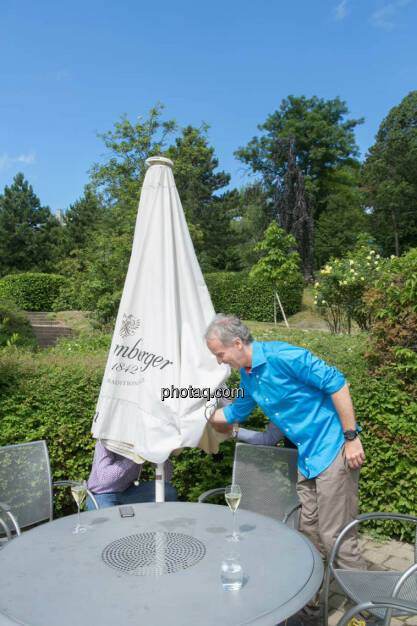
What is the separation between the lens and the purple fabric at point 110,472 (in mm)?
2873

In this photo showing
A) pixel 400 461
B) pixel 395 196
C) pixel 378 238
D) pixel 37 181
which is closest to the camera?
pixel 400 461

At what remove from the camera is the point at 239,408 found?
277 centimetres

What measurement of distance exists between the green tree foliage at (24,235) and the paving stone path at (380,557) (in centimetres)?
3375

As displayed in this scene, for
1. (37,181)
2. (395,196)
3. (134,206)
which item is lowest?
(134,206)

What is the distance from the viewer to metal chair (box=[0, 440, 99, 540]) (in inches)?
114

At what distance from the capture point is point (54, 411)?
3623mm

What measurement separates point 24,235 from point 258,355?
36.5 m

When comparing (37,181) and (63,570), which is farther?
(37,181)

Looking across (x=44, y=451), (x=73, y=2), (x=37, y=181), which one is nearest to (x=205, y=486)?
(x=44, y=451)

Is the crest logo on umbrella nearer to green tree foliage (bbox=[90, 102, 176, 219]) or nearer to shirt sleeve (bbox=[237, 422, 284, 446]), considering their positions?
→ shirt sleeve (bbox=[237, 422, 284, 446])

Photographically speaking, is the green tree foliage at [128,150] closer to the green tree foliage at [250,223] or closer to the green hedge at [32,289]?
the green hedge at [32,289]

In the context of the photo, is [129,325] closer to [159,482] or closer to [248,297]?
[159,482]

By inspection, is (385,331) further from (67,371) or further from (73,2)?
(73,2)

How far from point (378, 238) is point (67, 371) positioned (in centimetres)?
3444
